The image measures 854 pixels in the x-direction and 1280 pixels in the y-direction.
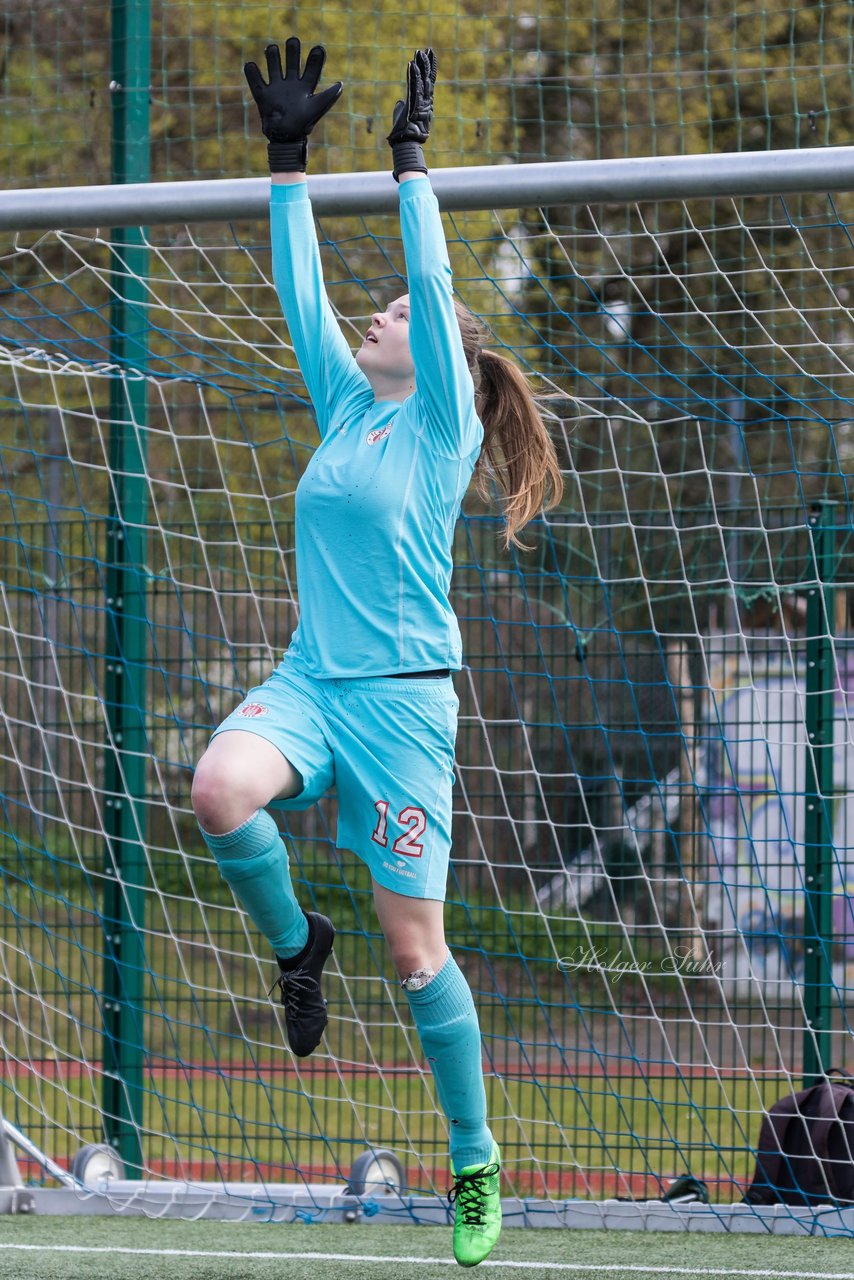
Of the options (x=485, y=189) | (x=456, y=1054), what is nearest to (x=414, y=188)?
(x=485, y=189)

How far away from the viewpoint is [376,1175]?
5016mm

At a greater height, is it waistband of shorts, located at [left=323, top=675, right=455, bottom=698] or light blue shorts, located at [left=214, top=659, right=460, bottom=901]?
waistband of shorts, located at [left=323, top=675, right=455, bottom=698]

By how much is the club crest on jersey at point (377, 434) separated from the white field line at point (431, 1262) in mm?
2133

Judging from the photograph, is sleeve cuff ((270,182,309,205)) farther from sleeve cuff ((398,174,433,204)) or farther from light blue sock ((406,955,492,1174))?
light blue sock ((406,955,492,1174))

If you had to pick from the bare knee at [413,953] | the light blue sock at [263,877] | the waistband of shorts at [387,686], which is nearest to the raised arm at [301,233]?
the waistband of shorts at [387,686]

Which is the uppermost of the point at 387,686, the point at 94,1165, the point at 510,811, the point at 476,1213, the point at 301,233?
the point at 301,233

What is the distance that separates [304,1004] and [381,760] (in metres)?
0.55

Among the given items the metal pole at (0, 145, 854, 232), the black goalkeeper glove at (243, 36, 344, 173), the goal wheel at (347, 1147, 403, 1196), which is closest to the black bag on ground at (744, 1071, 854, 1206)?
the goal wheel at (347, 1147, 403, 1196)

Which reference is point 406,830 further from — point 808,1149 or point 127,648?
point 127,648

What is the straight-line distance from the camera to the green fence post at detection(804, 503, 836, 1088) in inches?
209

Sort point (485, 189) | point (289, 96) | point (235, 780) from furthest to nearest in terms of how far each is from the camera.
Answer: point (485, 189) < point (289, 96) < point (235, 780)

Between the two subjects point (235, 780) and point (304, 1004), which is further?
point (304, 1004)

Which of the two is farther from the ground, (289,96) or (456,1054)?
(289,96)

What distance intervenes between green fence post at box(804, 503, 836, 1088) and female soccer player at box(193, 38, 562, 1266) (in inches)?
83.2
